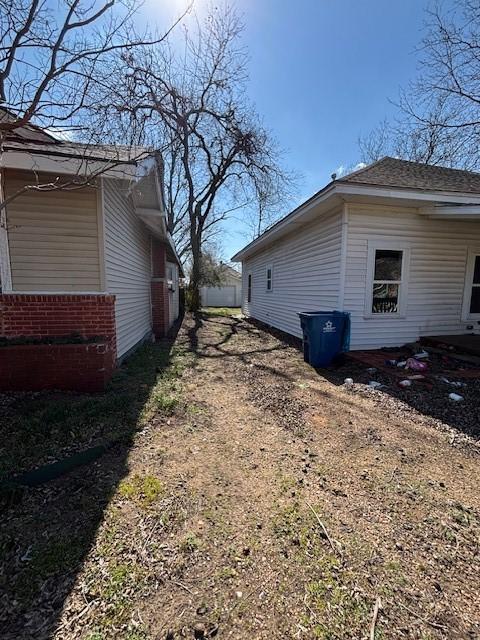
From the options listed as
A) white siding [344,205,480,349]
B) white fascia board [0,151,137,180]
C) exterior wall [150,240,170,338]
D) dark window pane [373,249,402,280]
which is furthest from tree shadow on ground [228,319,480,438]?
exterior wall [150,240,170,338]

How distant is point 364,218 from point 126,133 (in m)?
7.18

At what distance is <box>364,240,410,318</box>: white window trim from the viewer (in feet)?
20.4

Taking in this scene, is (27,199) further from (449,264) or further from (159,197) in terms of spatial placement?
(449,264)

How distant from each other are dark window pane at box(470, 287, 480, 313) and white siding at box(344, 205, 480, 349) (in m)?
0.37

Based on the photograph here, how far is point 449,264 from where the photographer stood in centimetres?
670

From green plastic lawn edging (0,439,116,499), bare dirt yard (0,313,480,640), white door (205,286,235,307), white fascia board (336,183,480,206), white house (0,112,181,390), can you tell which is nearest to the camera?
bare dirt yard (0,313,480,640)

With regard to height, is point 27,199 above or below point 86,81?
below

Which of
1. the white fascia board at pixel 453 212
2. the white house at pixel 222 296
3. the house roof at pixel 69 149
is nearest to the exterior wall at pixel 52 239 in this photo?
the house roof at pixel 69 149

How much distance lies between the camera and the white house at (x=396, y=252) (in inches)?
233

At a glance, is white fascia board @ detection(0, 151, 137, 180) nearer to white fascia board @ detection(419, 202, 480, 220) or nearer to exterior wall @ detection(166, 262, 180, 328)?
white fascia board @ detection(419, 202, 480, 220)

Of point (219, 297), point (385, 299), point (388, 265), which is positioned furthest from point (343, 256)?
point (219, 297)

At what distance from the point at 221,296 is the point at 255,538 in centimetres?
3051

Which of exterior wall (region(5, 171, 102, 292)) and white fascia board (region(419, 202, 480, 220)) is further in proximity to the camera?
white fascia board (region(419, 202, 480, 220))

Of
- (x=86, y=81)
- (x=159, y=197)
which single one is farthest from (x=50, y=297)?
(x=159, y=197)
